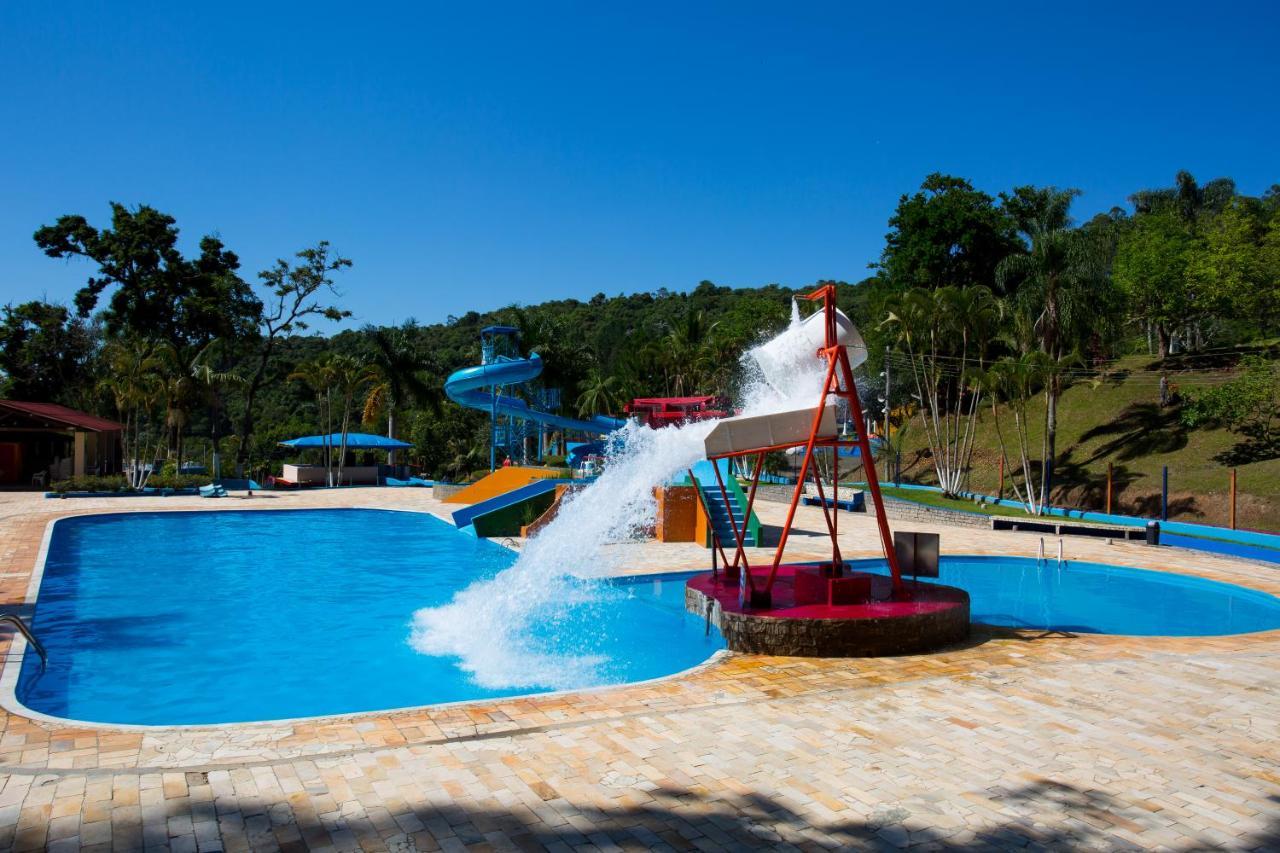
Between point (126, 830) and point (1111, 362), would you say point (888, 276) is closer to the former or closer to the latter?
point (1111, 362)

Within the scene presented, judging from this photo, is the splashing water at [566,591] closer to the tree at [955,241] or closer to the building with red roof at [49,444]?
the building with red roof at [49,444]

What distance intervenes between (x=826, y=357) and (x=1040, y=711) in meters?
4.75

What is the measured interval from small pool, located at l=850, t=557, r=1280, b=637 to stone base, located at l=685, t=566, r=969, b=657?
7.92 feet

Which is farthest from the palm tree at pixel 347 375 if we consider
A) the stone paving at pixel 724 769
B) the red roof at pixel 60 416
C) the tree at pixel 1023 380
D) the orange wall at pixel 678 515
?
the stone paving at pixel 724 769

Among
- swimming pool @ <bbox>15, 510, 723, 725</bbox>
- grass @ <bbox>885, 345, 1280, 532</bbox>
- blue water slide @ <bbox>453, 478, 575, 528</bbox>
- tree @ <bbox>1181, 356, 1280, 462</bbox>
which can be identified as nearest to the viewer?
swimming pool @ <bbox>15, 510, 723, 725</bbox>

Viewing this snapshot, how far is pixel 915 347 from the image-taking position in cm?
3350

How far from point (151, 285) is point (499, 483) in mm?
25843

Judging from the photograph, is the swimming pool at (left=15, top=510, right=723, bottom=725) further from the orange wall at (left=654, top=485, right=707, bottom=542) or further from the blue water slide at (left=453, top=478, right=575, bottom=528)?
the orange wall at (left=654, top=485, right=707, bottom=542)

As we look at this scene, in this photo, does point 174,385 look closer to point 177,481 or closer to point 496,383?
point 177,481

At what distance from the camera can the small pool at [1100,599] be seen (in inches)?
501

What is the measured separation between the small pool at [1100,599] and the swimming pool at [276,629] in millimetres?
5086

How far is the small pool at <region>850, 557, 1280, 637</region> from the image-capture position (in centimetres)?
1272

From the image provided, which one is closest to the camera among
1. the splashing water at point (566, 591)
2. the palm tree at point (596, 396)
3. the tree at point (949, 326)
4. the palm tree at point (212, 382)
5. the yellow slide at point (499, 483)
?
the splashing water at point (566, 591)

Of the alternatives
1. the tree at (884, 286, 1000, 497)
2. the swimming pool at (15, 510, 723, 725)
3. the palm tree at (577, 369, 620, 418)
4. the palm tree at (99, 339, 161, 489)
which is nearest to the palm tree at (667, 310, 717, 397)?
the palm tree at (577, 369, 620, 418)
